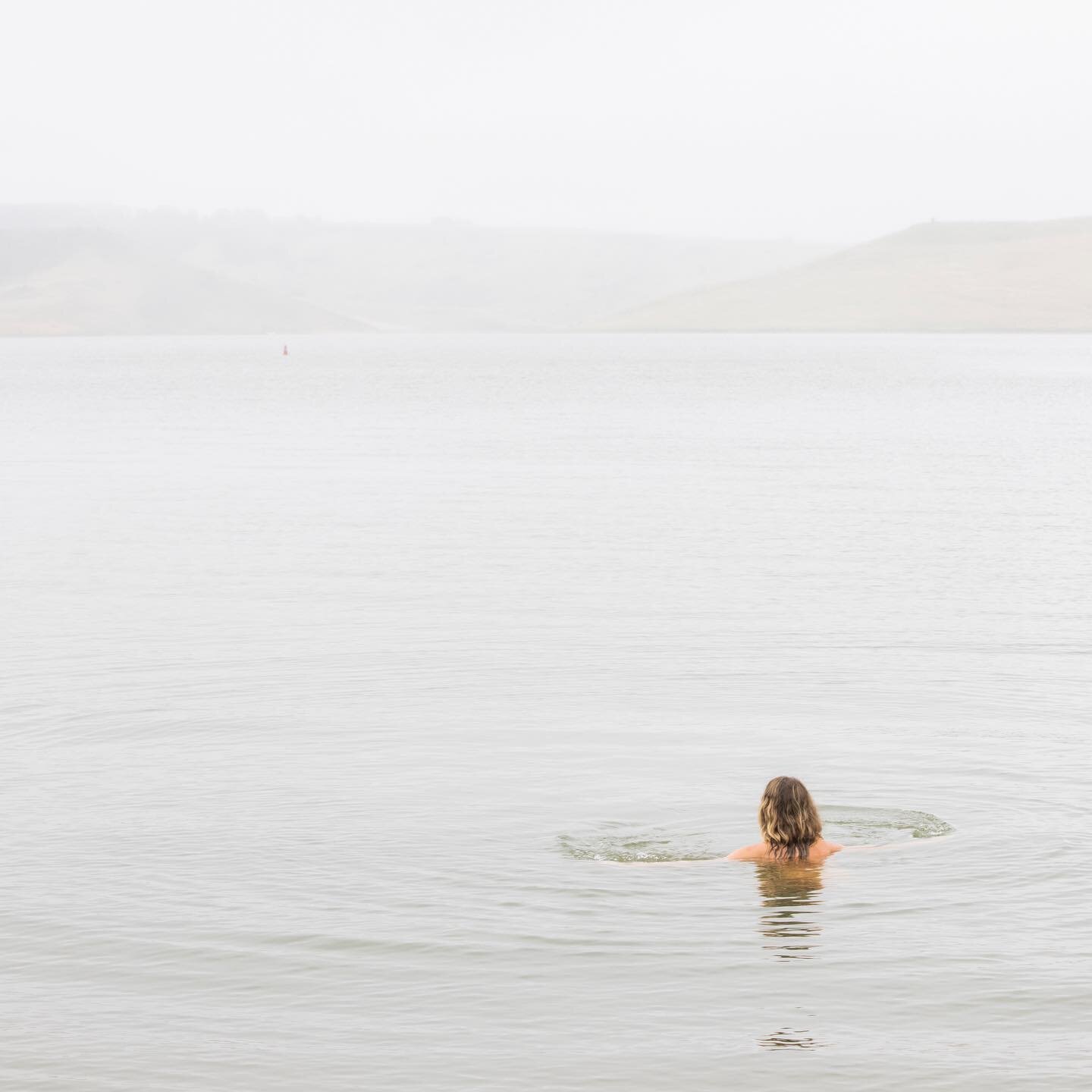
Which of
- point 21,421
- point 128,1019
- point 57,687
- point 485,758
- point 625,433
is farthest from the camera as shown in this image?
point 21,421

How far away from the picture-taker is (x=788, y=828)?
1152cm

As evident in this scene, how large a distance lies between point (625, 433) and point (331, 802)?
49.2 meters

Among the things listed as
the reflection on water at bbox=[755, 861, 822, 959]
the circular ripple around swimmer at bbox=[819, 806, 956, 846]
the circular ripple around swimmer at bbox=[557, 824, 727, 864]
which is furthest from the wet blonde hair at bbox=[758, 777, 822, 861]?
the circular ripple around swimmer at bbox=[819, 806, 956, 846]

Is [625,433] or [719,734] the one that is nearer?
[719,734]

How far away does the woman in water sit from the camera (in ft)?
36.9

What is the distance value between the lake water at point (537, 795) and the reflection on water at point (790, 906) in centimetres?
4

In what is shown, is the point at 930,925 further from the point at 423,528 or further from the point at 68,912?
the point at 423,528

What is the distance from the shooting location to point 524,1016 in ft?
31.9

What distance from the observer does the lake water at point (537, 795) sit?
949 centimetres

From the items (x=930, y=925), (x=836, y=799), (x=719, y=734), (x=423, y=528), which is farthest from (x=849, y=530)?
(x=930, y=925)

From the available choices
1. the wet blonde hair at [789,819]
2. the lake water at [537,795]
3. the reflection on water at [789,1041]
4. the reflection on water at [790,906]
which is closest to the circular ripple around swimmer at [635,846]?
the lake water at [537,795]

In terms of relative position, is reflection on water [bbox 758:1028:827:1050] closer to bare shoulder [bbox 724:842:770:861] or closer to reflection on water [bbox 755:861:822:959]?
reflection on water [bbox 755:861:822:959]

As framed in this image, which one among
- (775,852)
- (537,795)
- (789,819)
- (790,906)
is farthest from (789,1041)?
(537,795)

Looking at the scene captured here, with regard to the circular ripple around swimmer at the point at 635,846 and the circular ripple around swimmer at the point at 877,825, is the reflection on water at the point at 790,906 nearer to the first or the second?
the circular ripple around swimmer at the point at 635,846
